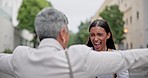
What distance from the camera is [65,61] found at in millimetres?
2629

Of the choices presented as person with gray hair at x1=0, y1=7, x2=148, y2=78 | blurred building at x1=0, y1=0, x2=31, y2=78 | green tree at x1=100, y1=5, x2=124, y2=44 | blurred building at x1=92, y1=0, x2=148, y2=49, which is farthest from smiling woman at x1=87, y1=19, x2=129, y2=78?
green tree at x1=100, y1=5, x2=124, y2=44

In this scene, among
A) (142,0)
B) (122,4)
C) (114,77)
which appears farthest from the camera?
(122,4)

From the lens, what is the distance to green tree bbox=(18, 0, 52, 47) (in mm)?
66062

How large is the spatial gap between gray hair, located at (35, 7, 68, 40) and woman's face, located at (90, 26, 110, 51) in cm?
150

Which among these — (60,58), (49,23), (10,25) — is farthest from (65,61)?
(10,25)

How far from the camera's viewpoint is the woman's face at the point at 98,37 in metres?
4.23

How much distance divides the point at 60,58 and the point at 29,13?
6548 cm

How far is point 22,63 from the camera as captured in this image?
8.91 ft

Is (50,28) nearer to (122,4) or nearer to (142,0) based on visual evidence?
(142,0)

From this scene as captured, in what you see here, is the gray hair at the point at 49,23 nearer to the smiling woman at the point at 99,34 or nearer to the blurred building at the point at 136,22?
the smiling woman at the point at 99,34

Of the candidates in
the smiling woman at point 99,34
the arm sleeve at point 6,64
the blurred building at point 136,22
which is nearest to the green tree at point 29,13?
the blurred building at point 136,22

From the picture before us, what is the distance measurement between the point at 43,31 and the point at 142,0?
155 ft

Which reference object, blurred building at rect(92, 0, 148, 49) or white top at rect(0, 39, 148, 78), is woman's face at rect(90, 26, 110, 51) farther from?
blurred building at rect(92, 0, 148, 49)

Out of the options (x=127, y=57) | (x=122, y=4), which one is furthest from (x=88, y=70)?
(x=122, y=4)
